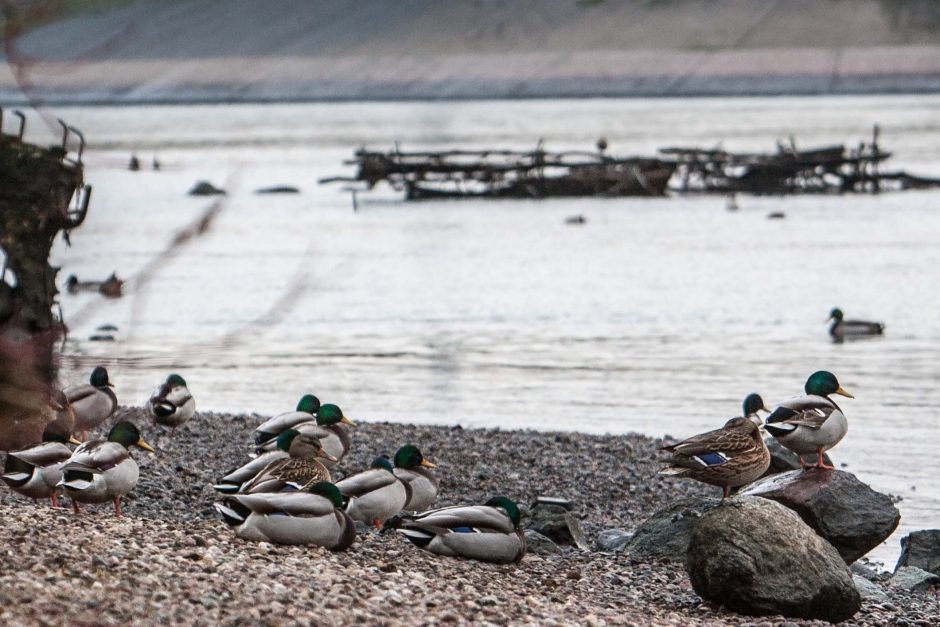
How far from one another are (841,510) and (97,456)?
5.72 m

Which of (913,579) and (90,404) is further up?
(90,404)

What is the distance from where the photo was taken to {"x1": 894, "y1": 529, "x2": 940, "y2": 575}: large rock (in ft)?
37.3

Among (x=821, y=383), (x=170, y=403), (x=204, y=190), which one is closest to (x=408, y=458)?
(x=821, y=383)

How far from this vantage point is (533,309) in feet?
106

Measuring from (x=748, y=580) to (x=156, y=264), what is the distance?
6.50 metres

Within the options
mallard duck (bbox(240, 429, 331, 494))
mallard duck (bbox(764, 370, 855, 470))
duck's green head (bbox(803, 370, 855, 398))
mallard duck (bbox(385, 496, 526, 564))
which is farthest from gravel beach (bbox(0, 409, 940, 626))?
duck's green head (bbox(803, 370, 855, 398))

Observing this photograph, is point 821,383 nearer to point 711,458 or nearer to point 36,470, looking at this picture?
point 711,458

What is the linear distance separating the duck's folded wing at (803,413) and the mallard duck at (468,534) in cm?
301

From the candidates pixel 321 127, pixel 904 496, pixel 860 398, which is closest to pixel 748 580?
pixel 904 496

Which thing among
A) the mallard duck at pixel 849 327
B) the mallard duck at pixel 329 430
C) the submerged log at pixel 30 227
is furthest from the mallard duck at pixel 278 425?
the mallard duck at pixel 849 327

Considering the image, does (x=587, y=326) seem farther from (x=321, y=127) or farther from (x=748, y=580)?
(x=321, y=127)

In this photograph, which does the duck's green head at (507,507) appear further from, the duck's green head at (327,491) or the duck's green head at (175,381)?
the duck's green head at (175,381)

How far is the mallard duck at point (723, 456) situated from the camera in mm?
10688

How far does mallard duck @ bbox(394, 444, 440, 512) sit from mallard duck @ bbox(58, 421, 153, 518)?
216 cm
